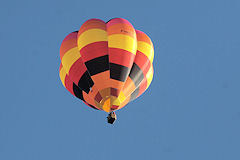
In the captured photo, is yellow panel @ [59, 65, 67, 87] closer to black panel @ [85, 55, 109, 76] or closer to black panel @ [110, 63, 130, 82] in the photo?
black panel @ [85, 55, 109, 76]

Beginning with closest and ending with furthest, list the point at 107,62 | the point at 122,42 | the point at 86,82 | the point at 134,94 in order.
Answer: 1. the point at 107,62
2. the point at 86,82
3. the point at 122,42
4. the point at 134,94

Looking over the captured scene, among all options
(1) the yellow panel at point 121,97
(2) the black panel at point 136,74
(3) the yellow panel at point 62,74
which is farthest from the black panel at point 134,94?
(3) the yellow panel at point 62,74

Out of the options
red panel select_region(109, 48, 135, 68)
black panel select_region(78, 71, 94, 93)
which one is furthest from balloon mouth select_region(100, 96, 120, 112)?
red panel select_region(109, 48, 135, 68)

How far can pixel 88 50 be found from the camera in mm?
21547

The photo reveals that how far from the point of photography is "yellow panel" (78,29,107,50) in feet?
71.4

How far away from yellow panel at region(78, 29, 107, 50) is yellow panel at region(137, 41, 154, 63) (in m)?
1.77

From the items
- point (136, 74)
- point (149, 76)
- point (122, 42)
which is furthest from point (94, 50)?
point (149, 76)

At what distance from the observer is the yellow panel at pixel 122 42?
21.6m

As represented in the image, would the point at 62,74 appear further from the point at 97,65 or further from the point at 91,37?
the point at 97,65

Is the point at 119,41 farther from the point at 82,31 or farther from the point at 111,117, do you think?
the point at 111,117

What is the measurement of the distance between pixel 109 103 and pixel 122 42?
2763mm

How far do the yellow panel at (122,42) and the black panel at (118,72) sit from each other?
0.90 metres

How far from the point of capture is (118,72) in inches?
835

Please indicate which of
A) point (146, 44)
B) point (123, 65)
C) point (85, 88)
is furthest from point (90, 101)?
point (146, 44)
